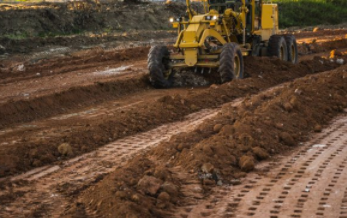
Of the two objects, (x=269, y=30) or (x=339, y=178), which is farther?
(x=269, y=30)

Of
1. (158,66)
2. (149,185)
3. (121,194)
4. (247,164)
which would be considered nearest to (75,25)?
(158,66)

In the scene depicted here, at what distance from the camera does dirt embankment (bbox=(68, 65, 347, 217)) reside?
672cm

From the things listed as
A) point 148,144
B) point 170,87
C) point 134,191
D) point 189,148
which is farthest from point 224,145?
point 170,87

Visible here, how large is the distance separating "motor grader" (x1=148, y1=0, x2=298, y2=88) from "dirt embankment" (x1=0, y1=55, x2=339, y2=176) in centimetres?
72

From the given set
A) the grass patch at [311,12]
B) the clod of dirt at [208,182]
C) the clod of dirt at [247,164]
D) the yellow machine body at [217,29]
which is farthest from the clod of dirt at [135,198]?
the grass patch at [311,12]

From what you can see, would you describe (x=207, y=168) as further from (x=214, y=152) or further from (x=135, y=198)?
(x=135, y=198)

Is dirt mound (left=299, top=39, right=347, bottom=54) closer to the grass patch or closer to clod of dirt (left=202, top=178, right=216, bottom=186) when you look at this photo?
clod of dirt (left=202, top=178, right=216, bottom=186)

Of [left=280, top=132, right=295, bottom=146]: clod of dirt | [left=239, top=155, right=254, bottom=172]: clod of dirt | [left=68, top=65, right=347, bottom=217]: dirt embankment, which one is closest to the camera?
[left=68, top=65, right=347, bottom=217]: dirt embankment

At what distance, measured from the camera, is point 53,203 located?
7.05m

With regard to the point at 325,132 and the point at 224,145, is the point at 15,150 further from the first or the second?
the point at 325,132

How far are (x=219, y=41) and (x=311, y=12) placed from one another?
32.8m

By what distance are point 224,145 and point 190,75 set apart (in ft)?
26.2

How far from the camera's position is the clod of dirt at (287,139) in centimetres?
949

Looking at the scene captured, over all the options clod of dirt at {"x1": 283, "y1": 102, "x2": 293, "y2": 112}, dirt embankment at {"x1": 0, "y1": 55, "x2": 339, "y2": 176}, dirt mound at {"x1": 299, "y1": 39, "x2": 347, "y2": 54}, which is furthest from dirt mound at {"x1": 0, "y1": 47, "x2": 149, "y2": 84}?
clod of dirt at {"x1": 283, "y1": 102, "x2": 293, "y2": 112}
